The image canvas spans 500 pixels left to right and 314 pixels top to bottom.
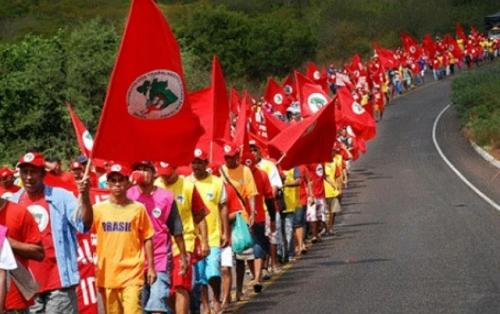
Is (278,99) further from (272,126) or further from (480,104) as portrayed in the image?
(480,104)

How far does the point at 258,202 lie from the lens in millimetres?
16469

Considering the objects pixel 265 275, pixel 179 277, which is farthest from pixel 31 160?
pixel 265 275

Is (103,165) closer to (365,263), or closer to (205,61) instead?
(365,263)

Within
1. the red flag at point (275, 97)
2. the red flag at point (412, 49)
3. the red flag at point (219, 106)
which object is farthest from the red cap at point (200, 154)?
the red flag at point (412, 49)

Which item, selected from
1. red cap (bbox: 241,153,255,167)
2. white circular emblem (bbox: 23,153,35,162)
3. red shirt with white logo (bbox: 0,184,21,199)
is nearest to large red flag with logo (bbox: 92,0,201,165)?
white circular emblem (bbox: 23,153,35,162)

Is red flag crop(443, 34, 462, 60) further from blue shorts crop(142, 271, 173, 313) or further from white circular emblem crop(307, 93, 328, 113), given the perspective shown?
blue shorts crop(142, 271, 173, 313)

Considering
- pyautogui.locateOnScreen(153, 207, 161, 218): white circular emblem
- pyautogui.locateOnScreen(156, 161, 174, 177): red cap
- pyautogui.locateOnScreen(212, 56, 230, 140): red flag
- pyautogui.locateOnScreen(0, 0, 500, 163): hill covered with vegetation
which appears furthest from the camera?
pyautogui.locateOnScreen(0, 0, 500, 163): hill covered with vegetation

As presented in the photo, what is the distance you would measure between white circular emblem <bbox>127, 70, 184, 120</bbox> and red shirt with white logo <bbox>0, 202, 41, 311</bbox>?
5.92 feet

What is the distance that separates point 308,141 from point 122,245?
31.6 feet

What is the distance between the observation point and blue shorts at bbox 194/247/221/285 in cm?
1335

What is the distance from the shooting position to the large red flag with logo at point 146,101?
391 inches

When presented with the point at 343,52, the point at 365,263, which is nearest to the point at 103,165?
the point at 365,263

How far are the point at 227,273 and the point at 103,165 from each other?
6.00ft

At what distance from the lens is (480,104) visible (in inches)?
2208
